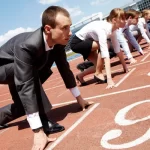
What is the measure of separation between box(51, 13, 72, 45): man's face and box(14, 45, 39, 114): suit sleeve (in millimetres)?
315

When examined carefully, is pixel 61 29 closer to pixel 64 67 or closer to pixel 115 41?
pixel 64 67

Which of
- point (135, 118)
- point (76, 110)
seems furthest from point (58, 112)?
point (135, 118)

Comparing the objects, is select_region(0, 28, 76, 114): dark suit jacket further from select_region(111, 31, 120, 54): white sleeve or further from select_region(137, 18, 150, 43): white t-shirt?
select_region(137, 18, 150, 43): white t-shirt

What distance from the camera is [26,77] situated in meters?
3.03

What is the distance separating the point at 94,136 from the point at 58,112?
1.63 meters

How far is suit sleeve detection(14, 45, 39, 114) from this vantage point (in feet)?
9.83

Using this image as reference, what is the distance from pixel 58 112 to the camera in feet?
14.2

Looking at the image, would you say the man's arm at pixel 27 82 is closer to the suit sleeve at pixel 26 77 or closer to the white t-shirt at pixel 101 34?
the suit sleeve at pixel 26 77

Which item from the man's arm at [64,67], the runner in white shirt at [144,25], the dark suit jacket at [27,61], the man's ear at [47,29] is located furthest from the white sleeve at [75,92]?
the runner in white shirt at [144,25]

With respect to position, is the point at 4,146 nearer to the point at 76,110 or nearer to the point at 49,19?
the point at 76,110

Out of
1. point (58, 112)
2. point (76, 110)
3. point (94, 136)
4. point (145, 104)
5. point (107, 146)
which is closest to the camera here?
point (107, 146)

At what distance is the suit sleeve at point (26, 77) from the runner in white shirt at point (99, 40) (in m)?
2.01

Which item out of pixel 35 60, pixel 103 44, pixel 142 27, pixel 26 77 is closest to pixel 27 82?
pixel 26 77

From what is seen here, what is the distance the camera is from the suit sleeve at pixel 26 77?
300 centimetres
